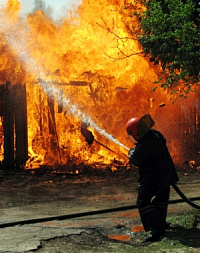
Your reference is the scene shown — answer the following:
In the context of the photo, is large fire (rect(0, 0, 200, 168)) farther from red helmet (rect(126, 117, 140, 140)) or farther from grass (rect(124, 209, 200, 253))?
red helmet (rect(126, 117, 140, 140))

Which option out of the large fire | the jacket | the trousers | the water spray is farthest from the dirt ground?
the water spray

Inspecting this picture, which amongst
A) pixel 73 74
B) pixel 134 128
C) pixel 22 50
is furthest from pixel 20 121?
pixel 134 128

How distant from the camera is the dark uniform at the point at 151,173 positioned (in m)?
6.12

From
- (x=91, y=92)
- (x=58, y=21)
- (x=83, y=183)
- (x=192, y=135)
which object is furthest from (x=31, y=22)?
(x=192, y=135)

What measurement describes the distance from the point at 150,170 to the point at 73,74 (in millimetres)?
11047

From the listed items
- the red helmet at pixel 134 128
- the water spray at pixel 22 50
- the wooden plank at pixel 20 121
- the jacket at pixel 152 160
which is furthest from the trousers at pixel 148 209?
the wooden plank at pixel 20 121

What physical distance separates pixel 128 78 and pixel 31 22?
4.81 m

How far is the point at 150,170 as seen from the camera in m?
6.23

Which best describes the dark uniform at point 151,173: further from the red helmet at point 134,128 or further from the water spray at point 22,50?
the water spray at point 22,50

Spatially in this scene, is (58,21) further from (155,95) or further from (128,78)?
(155,95)

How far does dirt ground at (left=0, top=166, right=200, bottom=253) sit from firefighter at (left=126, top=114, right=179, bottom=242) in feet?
1.07

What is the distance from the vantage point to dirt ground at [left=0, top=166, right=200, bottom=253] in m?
6.07

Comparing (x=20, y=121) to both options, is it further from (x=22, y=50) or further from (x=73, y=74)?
(x=73, y=74)

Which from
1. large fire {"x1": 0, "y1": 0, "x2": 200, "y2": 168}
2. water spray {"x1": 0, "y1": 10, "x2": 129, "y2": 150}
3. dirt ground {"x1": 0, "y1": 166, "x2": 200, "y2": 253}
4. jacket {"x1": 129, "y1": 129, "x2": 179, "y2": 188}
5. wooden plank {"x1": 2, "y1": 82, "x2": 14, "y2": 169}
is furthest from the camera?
large fire {"x1": 0, "y1": 0, "x2": 200, "y2": 168}
